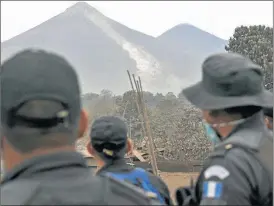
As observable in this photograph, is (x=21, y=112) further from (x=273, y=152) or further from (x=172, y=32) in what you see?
(x=172, y=32)

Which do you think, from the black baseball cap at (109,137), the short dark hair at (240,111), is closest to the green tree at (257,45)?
the black baseball cap at (109,137)

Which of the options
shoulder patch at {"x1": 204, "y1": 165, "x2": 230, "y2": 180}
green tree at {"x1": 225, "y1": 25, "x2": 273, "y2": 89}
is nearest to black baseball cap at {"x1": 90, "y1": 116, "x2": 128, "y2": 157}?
shoulder patch at {"x1": 204, "y1": 165, "x2": 230, "y2": 180}

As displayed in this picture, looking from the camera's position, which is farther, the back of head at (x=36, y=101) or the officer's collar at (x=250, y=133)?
the officer's collar at (x=250, y=133)

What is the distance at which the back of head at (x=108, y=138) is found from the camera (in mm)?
3184

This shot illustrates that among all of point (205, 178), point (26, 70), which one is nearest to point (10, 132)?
point (26, 70)

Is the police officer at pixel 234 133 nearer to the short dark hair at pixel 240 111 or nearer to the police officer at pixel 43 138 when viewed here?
the short dark hair at pixel 240 111

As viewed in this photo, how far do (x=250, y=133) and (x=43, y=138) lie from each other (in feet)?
3.73

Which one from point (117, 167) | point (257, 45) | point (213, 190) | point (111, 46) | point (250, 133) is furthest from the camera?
point (111, 46)

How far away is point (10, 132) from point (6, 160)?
0.10 m

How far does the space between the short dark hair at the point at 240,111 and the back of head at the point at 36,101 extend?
1.02 metres

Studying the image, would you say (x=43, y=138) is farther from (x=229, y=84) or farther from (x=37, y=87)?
(x=229, y=84)

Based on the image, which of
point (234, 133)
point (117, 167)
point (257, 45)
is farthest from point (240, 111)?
point (257, 45)

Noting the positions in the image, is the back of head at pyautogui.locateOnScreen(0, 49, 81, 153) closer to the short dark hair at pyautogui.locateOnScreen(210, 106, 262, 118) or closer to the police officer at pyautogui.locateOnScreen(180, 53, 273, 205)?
the police officer at pyautogui.locateOnScreen(180, 53, 273, 205)

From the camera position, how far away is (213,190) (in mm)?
2092
